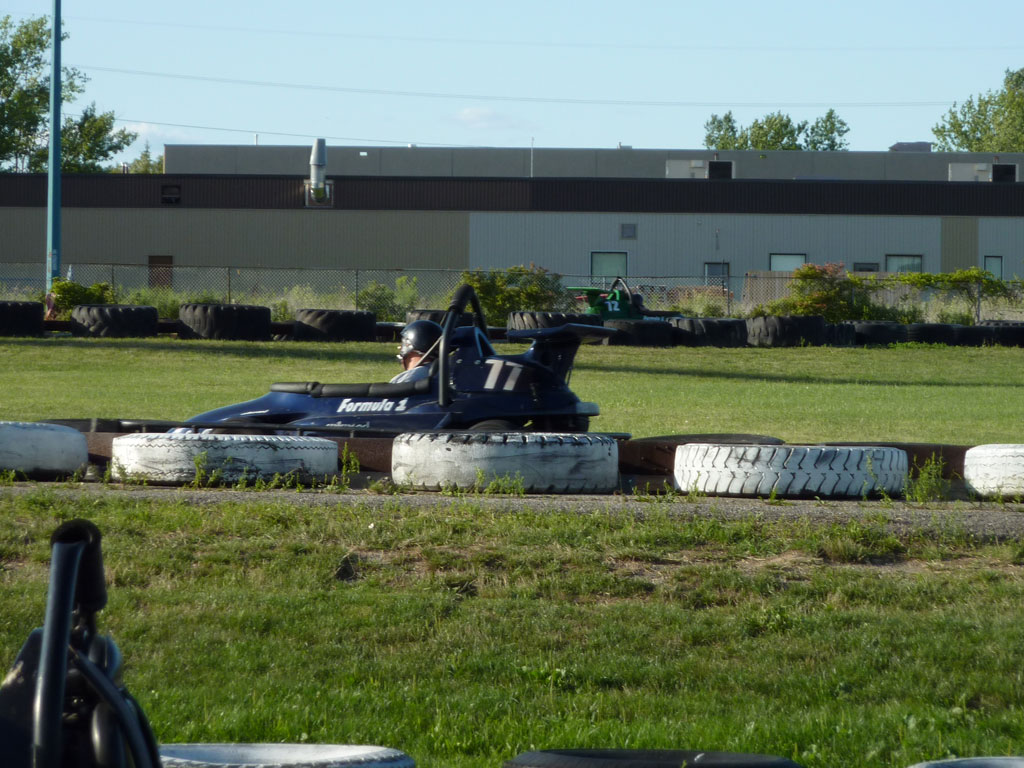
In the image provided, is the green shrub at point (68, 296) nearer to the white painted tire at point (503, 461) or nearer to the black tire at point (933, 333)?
the black tire at point (933, 333)

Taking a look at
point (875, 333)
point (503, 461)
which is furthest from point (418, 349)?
point (875, 333)

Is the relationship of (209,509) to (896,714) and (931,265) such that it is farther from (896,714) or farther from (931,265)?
(931,265)

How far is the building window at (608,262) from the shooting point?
150 feet

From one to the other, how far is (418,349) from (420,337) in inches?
3.7

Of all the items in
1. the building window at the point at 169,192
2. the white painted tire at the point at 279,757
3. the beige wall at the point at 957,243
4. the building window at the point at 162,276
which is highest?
the building window at the point at 169,192

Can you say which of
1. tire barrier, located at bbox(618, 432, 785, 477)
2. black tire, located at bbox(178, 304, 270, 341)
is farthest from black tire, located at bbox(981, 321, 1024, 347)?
tire barrier, located at bbox(618, 432, 785, 477)

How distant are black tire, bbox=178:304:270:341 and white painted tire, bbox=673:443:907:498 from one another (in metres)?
17.1

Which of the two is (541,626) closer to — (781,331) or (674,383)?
(674,383)

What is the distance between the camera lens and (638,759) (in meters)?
3.10

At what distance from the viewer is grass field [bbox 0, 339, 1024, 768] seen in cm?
399

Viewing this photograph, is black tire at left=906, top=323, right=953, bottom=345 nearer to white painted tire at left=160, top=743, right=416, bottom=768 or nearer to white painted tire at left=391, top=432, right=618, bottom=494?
white painted tire at left=391, top=432, right=618, bottom=494

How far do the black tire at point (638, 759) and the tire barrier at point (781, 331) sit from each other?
2319cm

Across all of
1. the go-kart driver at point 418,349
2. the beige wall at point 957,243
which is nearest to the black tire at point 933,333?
the go-kart driver at point 418,349

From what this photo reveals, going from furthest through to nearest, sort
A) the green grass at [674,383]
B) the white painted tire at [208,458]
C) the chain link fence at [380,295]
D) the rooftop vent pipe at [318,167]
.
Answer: the rooftop vent pipe at [318,167]
the chain link fence at [380,295]
the green grass at [674,383]
the white painted tire at [208,458]
